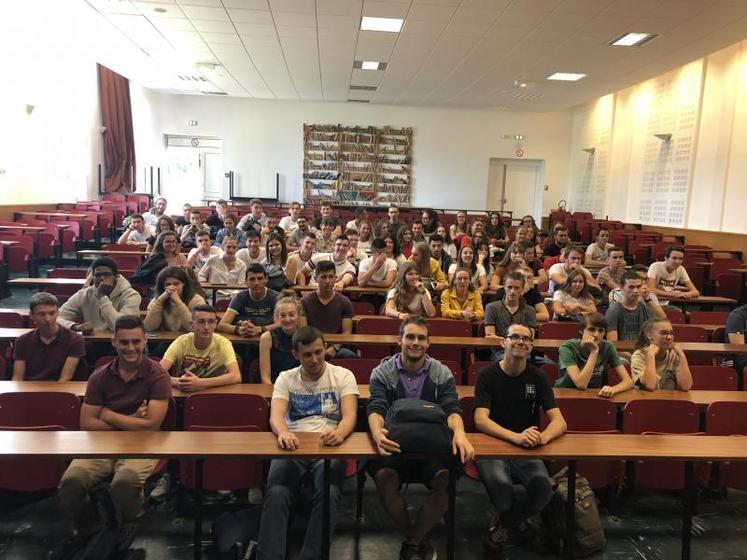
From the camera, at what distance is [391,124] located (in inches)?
627

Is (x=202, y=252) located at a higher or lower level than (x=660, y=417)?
higher

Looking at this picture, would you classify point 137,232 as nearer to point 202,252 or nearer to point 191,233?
point 191,233

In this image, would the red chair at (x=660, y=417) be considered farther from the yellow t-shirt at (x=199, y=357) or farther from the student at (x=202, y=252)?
the student at (x=202, y=252)

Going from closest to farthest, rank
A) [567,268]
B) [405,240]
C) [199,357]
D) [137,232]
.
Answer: [199,357], [567,268], [405,240], [137,232]

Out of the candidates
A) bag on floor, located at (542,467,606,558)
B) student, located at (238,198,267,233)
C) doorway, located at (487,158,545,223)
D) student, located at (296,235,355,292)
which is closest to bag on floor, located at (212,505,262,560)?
bag on floor, located at (542,467,606,558)

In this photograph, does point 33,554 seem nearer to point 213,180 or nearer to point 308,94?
point 308,94

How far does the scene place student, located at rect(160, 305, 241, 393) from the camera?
326 cm

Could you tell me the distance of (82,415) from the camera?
2648 mm

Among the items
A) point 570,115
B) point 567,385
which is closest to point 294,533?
point 567,385

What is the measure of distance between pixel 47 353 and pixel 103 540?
1.42 m

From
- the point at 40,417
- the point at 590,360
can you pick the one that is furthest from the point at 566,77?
the point at 40,417

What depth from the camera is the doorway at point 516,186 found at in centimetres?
1658

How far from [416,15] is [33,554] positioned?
7.48m

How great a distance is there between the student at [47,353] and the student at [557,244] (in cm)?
668
